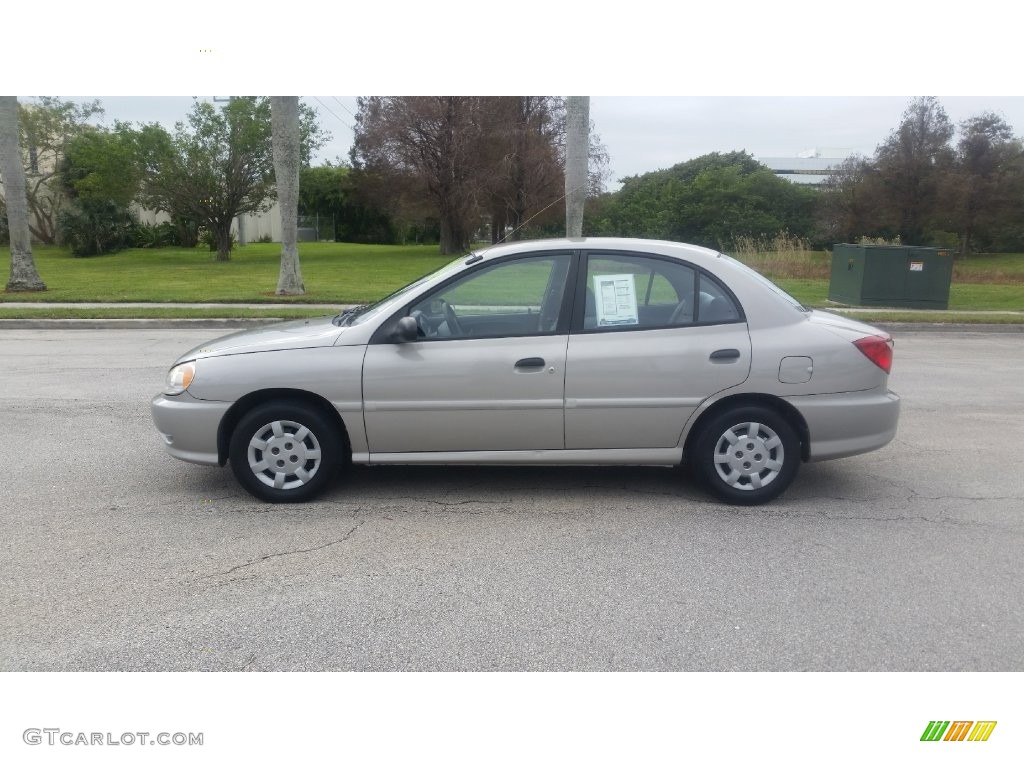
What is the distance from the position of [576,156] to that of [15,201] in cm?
1345

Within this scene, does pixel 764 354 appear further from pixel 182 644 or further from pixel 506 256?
pixel 182 644

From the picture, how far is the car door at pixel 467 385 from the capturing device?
516 cm

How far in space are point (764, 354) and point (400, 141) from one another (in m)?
38.2

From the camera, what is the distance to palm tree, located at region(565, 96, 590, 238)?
1538 centimetres

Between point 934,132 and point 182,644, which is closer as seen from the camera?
point 182,644

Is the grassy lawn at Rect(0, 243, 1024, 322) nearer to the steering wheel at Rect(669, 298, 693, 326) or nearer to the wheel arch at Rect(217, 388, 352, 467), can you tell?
the wheel arch at Rect(217, 388, 352, 467)

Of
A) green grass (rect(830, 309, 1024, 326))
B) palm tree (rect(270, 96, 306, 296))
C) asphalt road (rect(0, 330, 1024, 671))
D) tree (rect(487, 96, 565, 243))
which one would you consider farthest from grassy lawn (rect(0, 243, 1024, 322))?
asphalt road (rect(0, 330, 1024, 671))

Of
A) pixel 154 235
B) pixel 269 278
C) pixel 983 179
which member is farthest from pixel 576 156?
pixel 154 235

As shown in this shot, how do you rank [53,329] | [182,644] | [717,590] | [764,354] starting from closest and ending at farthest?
[182,644] → [717,590] → [764,354] → [53,329]

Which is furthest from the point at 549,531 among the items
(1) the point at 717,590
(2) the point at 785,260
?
(2) the point at 785,260

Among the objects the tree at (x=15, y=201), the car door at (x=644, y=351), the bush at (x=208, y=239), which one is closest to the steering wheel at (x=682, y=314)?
the car door at (x=644, y=351)

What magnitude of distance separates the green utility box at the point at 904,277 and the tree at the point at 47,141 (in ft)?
126

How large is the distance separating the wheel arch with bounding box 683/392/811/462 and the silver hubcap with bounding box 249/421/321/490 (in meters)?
2.29

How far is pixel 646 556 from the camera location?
453cm
